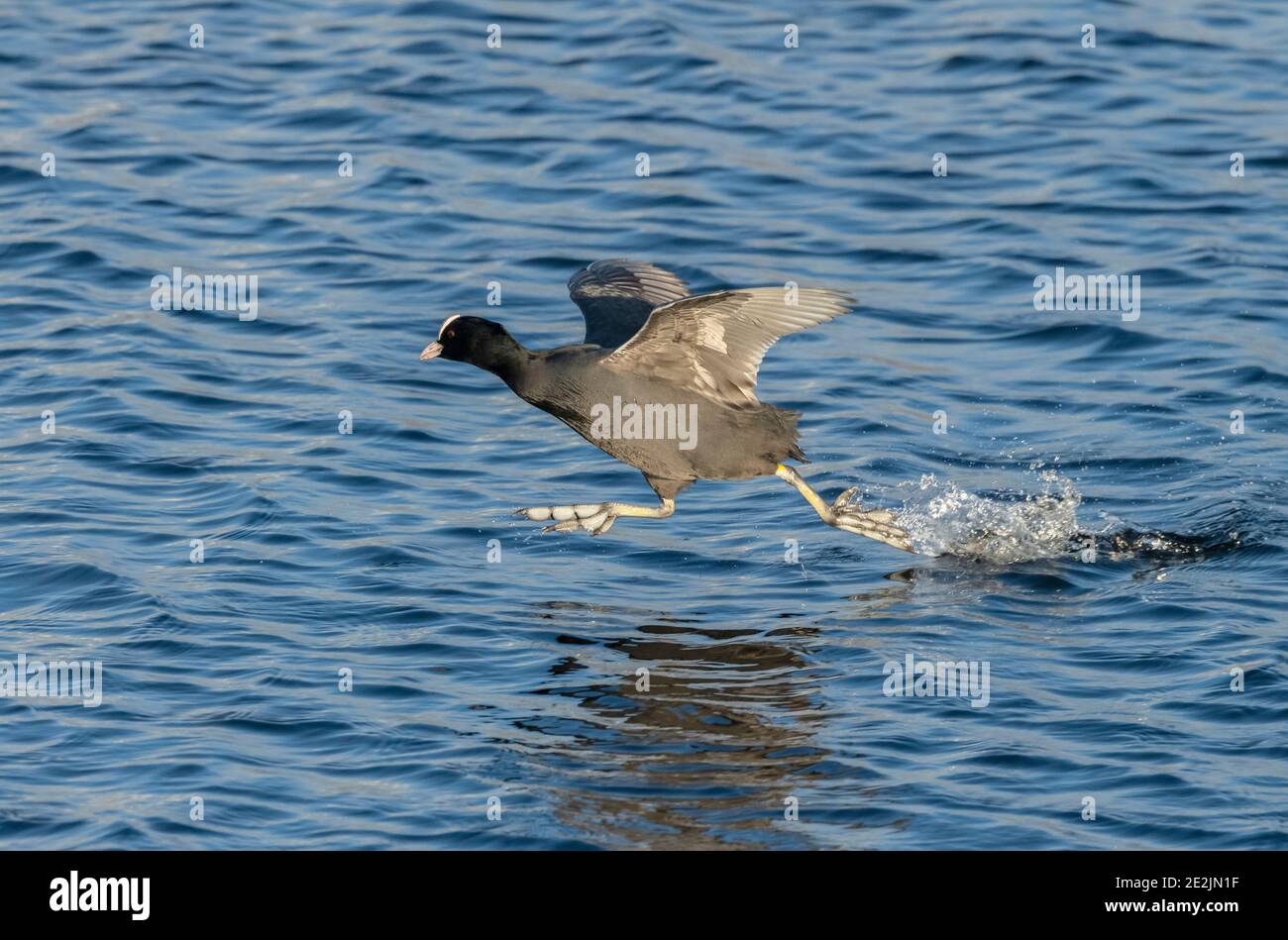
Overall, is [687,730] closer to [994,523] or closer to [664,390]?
[664,390]

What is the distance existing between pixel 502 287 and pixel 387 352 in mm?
1521

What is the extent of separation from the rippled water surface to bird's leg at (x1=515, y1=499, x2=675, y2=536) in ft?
1.20

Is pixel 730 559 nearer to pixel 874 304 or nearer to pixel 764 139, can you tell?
pixel 874 304

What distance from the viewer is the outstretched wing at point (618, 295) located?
10.6 m

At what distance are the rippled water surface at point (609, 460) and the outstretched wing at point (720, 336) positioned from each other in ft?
4.19

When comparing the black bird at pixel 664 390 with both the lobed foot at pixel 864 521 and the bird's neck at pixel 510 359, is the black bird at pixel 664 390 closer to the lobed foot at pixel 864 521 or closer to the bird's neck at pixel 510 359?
the bird's neck at pixel 510 359

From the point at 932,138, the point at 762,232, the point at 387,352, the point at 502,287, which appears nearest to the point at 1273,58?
the point at 932,138

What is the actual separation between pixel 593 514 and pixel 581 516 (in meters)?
0.08

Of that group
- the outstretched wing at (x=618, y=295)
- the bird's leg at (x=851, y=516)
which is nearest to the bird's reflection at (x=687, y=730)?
the bird's leg at (x=851, y=516)

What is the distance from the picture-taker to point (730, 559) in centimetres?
1122

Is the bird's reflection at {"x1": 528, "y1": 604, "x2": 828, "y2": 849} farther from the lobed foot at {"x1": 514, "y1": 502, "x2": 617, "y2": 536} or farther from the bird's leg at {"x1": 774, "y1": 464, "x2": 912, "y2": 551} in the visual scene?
the bird's leg at {"x1": 774, "y1": 464, "x2": 912, "y2": 551}

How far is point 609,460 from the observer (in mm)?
13047

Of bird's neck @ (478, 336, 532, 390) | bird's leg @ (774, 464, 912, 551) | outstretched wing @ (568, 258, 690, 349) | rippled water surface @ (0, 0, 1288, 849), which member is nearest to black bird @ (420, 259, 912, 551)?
bird's neck @ (478, 336, 532, 390)

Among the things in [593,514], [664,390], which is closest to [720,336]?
[664,390]
